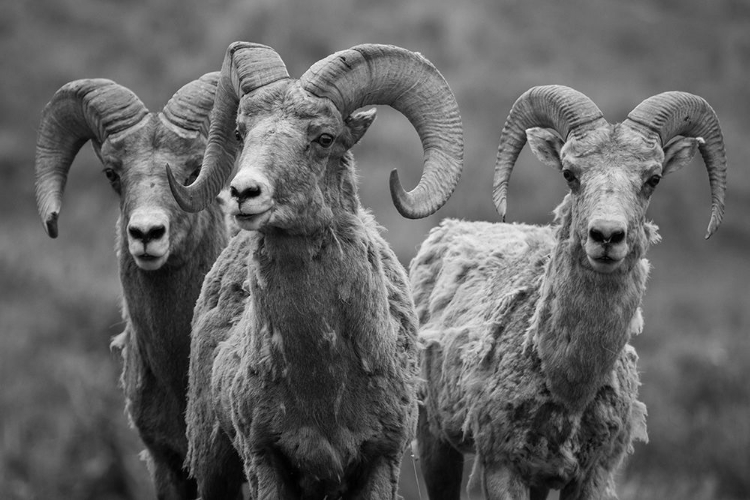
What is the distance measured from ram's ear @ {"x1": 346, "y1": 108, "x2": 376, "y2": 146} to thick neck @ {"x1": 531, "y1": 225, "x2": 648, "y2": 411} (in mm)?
1635

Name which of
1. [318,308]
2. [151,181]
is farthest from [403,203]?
[151,181]

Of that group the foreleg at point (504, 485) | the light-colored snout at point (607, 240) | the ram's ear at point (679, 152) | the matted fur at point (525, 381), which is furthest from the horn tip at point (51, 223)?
the ram's ear at point (679, 152)

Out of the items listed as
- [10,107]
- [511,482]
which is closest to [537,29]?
[10,107]

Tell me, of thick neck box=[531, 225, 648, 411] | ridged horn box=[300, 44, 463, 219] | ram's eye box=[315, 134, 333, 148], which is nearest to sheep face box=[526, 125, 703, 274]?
thick neck box=[531, 225, 648, 411]

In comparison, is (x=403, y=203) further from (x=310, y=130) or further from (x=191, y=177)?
(x=191, y=177)

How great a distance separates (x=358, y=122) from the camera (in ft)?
25.0

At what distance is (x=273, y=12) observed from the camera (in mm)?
33281

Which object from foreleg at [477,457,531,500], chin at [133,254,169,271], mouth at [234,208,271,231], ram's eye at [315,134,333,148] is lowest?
foreleg at [477,457,531,500]

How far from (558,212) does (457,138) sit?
116 cm

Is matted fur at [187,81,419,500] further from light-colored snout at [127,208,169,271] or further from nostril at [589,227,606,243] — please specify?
nostril at [589,227,606,243]

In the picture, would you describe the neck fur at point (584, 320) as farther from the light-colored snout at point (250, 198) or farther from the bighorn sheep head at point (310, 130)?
the light-colored snout at point (250, 198)

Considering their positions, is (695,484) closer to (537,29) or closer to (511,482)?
(537,29)

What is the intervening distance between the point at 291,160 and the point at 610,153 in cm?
224

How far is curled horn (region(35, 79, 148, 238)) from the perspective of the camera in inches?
358
